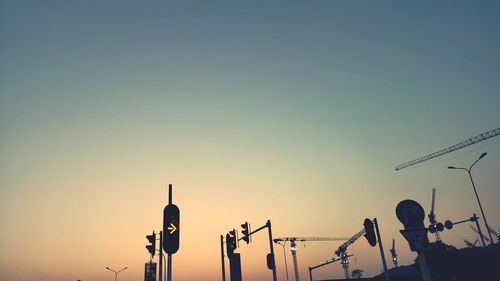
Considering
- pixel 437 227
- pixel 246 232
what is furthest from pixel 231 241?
pixel 437 227

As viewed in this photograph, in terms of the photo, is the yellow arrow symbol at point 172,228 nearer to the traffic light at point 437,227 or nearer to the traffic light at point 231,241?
the traffic light at point 437,227

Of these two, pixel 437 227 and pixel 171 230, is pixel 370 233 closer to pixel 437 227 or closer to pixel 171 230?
pixel 171 230

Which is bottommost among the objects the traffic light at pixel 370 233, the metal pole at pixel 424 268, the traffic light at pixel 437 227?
the metal pole at pixel 424 268

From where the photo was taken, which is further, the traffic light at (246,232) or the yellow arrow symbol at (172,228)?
the traffic light at (246,232)

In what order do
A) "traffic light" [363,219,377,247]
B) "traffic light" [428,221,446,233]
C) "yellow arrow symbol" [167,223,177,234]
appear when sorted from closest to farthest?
"yellow arrow symbol" [167,223,177,234] < "traffic light" [428,221,446,233] < "traffic light" [363,219,377,247]

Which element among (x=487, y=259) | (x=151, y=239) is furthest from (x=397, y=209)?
(x=487, y=259)

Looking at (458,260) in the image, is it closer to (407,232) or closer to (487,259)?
(487,259)

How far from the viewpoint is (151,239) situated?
18391 mm

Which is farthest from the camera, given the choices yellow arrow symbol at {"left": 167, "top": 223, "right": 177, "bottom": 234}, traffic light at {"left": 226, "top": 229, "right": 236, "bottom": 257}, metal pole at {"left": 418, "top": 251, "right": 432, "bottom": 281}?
traffic light at {"left": 226, "top": 229, "right": 236, "bottom": 257}

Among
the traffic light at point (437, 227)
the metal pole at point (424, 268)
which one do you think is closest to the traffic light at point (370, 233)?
the traffic light at point (437, 227)

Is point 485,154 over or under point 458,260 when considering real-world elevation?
over

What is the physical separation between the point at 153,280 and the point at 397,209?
3068 centimetres

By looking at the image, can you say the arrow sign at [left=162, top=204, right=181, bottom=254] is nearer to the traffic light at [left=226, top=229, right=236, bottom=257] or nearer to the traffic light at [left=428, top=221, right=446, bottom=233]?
the traffic light at [left=428, top=221, right=446, bottom=233]

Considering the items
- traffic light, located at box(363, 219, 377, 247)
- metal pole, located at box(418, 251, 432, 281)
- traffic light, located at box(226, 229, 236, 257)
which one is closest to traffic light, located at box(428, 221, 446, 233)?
traffic light, located at box(363, 219, 377, 247)
